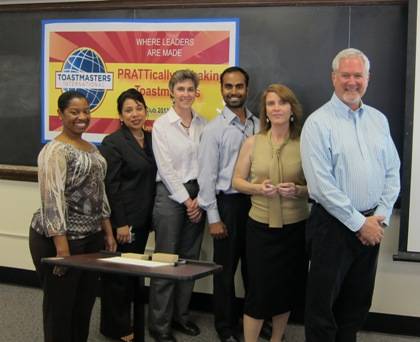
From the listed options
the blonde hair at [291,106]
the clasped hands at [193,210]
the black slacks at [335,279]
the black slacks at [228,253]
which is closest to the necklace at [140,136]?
the clasped hands at [193,210]

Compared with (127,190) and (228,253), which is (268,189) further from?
(127,190)

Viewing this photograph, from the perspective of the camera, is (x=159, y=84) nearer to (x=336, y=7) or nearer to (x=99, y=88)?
(x=99, y=88)

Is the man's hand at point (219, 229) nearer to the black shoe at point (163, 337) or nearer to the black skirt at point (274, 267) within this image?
the black skirt at point (274, 267)

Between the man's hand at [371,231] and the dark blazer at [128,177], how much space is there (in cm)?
120

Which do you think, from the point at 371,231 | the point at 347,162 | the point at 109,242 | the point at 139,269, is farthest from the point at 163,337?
the point at 347,162

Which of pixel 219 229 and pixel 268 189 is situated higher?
pixel 268 189

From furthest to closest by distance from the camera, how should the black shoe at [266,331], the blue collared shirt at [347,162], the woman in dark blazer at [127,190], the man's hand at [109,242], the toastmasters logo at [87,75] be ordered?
the toastmasters logo at [87,75], the black shoe at [266,331], the woman in dark blazer at [127,190], the man's hand at [109,242], the blue collared shirt at [347,162]

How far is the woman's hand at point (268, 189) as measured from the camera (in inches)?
95.7

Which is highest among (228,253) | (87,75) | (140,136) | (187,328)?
(87,75)

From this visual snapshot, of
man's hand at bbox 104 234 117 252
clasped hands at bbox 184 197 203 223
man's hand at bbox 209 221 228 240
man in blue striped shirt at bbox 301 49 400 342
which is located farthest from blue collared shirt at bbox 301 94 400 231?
man's hand at bbox 104 234 117 252

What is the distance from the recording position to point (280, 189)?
2.42 meters

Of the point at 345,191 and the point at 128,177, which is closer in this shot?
the point at 345,191

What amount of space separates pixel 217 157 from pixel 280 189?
0.47 m

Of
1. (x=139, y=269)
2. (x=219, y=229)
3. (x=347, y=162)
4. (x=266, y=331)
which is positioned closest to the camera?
(x=139, y=269)
